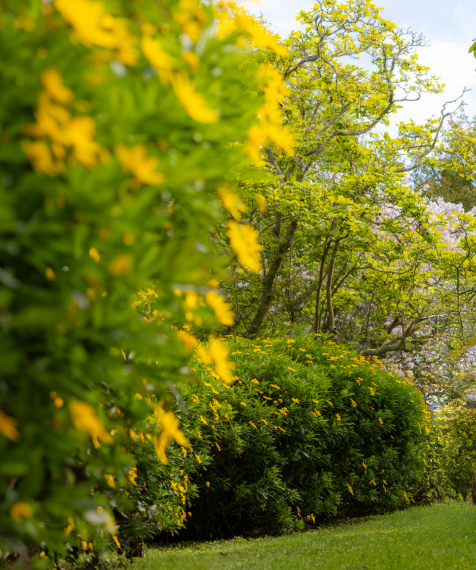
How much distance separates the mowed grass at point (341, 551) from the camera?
4414 millimetres

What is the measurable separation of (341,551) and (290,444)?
1.45m

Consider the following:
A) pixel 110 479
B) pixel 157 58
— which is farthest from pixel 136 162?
pixel 110 479

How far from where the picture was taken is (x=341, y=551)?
510cm

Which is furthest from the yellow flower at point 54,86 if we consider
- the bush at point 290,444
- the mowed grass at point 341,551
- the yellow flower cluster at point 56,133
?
the mowed grass at point 341,551

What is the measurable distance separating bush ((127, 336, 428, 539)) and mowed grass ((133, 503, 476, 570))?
1.16 feet

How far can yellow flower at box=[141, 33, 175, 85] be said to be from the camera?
0.91 m

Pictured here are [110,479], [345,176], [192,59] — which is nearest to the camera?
[192,59]

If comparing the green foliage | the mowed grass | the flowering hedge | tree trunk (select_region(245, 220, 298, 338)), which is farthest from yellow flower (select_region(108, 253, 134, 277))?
the green foliage

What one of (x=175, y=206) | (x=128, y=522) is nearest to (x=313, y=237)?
(x=128, y=522)

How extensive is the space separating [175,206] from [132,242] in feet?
1.29

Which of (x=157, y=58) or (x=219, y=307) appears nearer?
(x=157, y=58)

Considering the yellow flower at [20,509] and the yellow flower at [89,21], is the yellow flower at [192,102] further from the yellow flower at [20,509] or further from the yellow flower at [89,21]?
the yellow flower at [20,509]

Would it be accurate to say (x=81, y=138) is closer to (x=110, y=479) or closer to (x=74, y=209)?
(x=74, y=209)

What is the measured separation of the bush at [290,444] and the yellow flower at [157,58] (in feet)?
10.9
